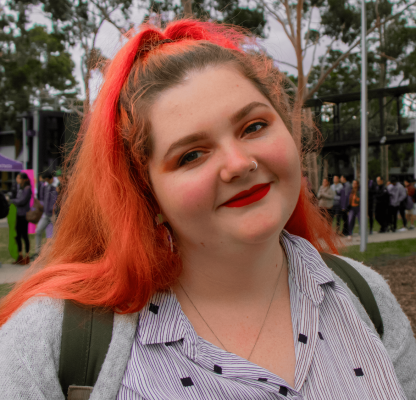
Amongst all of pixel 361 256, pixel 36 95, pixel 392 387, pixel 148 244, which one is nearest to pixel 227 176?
pixel 148 244

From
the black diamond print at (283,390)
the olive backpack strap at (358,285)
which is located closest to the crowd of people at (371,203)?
the olive backpack strap at (358,285)

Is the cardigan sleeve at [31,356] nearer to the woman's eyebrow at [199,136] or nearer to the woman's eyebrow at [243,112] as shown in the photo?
the woman's eyebrow at [199,136]

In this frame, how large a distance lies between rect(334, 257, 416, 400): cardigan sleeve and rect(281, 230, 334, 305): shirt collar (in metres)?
0.12

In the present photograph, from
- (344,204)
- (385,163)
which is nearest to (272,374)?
(344,204)

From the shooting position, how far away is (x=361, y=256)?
7512 mm

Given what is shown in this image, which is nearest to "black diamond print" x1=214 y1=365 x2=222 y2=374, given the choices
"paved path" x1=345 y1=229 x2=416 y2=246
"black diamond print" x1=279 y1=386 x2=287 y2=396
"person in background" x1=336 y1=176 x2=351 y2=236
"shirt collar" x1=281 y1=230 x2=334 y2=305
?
"black diamond print" x1=279 y1=386 x2=287 y2=396

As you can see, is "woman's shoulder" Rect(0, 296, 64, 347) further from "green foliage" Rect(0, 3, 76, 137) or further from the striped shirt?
"green foliage" Rect(0, 3, 76, 137)

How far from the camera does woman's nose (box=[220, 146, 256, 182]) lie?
1072 mm

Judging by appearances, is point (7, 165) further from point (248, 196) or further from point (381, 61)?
point (381, 61)

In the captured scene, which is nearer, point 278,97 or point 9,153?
point 278,97

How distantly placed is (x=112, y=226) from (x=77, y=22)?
15.7 m

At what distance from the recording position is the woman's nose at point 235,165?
1072 millimetres

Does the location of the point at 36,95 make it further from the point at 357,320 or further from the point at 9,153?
the point at 357,320

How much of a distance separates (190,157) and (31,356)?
2.19 ft
